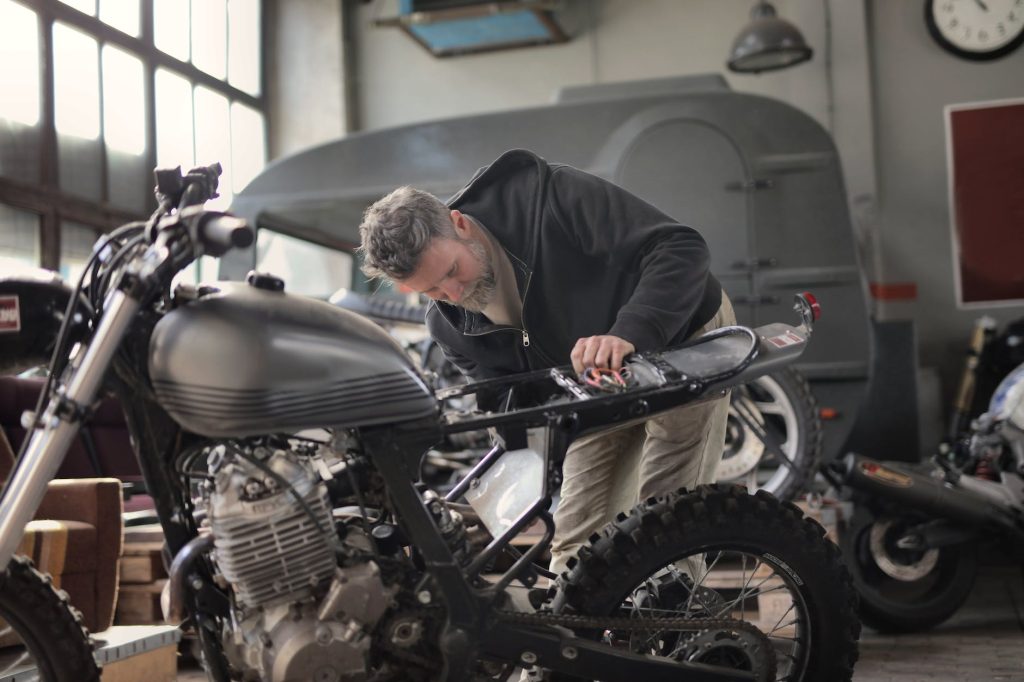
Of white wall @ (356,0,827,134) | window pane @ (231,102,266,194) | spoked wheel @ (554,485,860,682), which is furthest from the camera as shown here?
window pane @ (231,102,266,194)

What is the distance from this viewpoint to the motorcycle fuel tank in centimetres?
151

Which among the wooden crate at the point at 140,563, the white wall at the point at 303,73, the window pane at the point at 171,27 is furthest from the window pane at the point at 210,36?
the wooden crate at the point at 140,563

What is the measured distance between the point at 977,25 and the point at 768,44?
6.42ft

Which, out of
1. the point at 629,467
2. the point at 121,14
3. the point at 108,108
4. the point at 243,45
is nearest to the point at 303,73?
the point at 243,45

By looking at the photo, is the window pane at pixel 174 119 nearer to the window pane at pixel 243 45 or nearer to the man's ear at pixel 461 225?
the window pane at pixel 243 45

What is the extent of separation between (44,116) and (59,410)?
16.9 ft

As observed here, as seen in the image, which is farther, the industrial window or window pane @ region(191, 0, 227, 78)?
window pane @ region(191, 0, 227, 78)

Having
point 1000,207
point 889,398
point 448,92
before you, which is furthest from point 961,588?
A: point 448,92

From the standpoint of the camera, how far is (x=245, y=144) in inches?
335

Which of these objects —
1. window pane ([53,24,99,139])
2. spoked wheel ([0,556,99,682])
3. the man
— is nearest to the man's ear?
the man

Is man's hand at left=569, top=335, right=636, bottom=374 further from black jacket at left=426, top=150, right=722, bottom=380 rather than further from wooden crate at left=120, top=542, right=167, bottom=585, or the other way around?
wooden crate at left=120, top=542, right=167, bottom=585

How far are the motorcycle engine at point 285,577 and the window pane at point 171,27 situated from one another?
21.2 ft

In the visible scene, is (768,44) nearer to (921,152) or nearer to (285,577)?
(921,152)

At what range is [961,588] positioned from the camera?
12.4ft
